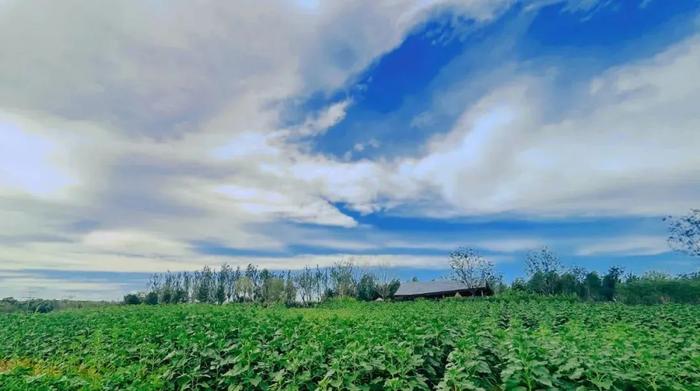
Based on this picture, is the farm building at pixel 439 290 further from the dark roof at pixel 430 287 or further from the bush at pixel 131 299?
the bush at pixel 131 299

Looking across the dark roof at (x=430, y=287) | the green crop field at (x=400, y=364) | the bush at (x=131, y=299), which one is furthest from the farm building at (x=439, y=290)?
the green crop field at (x=400, y=364)

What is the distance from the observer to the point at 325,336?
620 centimetres

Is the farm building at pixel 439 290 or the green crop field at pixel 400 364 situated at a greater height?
the green crop field at pixel 400 364

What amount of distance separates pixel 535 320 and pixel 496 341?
10.0 m

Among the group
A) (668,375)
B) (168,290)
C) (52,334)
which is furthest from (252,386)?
(168,290)

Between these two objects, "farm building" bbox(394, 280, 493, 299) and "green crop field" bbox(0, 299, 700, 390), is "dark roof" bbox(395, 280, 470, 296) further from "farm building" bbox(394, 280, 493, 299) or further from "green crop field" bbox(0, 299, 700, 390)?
"green crop field" bbox(0, 299, 700, 390)

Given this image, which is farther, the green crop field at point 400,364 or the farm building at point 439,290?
the farm building at point 439,290

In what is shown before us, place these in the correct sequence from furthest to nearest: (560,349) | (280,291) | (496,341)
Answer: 1. (280,291)
2. (496,341)
3. (560,349)

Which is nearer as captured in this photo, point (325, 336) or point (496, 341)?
point (496, 341)

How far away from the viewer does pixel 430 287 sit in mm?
47281

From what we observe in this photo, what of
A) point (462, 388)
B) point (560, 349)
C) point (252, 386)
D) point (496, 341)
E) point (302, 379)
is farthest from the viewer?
point (496, 341)

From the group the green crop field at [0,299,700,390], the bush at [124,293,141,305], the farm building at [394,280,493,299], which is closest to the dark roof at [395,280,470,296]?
the farm building at [394,280,493,299]

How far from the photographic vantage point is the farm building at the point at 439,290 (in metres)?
45.1

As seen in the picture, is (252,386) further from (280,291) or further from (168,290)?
(168,290)
